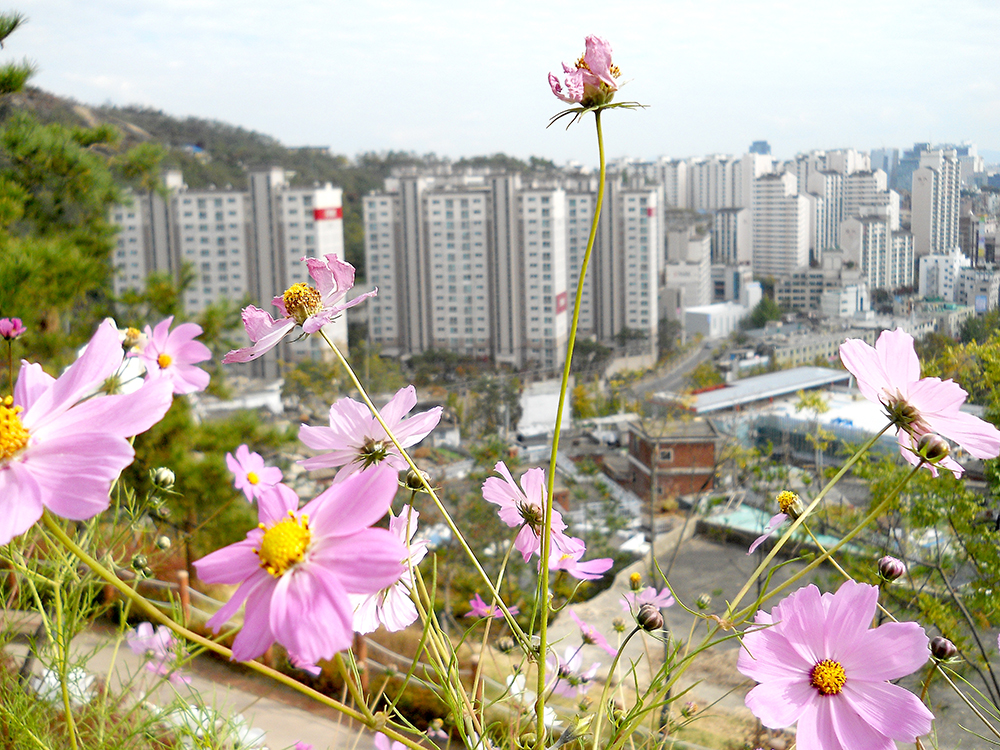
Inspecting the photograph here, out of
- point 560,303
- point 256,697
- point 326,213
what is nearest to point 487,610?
point 256,697

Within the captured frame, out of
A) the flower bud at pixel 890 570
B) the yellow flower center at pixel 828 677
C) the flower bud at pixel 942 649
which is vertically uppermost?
the flower bud at pixel 890 570

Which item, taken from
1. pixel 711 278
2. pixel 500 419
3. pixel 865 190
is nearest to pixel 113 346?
pixel 865 190

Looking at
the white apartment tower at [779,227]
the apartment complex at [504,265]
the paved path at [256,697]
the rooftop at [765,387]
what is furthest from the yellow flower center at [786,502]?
the apartment complex at [504,265]

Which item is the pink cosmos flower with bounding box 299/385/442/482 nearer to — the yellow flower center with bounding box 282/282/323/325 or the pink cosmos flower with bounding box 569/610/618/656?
the yellow flower center with bounding box 282/282/323/325

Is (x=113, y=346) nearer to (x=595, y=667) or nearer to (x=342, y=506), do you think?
(x=342, y=506)

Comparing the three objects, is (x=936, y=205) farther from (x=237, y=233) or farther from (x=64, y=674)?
(x=237, y=233)

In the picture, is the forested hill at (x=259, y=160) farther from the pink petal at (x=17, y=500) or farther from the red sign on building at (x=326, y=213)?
the pink petal at (x=17, y=500)
